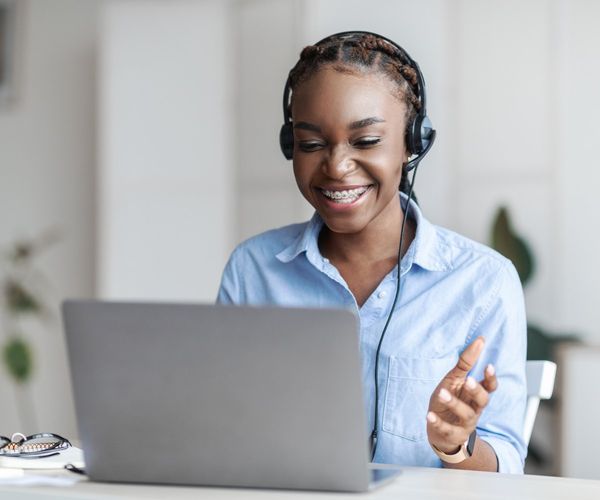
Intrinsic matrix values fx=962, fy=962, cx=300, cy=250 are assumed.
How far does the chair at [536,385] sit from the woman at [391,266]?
0.09m

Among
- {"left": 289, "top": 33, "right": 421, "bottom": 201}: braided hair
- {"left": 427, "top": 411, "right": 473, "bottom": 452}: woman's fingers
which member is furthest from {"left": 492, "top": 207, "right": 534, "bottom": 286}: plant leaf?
{"left": 427, "top": 411, "right": 473, "bottom": 452}: woman's fingers

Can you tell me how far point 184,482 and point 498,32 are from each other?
2877 mm

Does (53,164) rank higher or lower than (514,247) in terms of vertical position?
higher

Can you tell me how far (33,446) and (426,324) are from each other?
609mm

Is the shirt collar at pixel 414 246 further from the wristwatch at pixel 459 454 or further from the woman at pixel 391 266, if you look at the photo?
the wristwatch at pixel 459 454

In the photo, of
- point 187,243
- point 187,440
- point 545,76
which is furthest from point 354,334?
point 187,243

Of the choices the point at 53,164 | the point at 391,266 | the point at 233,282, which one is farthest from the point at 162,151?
the point at 391,266

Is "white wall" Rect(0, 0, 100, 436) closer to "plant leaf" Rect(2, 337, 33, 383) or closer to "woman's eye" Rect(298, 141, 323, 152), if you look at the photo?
"plant leaf" Rect(2, 337, 33, 383)

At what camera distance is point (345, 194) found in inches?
58.3

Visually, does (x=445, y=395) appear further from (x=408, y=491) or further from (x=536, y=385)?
(x=536, y=385)

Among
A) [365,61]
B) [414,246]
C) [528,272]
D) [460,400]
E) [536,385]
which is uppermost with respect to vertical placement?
[365,61]

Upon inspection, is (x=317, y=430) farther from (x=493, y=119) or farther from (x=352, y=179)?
(x=493, y=119)

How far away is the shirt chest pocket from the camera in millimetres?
1439

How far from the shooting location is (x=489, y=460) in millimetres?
1313
